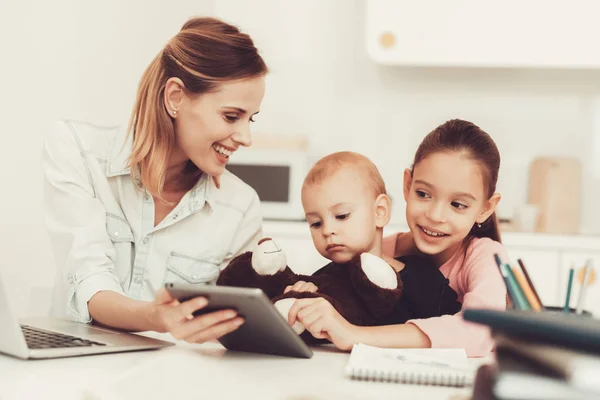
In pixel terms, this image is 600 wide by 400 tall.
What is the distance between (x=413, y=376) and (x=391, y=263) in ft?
1.31

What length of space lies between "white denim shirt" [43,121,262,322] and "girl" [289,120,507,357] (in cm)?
46

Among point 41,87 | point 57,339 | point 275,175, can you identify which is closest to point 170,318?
point 57,339

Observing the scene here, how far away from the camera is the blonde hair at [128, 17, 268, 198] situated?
1.51 meters

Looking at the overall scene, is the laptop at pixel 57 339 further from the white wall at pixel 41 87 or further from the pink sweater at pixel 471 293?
the white wall at pixel 41 87

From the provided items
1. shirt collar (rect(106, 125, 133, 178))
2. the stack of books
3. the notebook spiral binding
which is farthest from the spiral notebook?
shirt collar (rect(106, 125, 133, 178))

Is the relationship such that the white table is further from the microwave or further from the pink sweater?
the microwave

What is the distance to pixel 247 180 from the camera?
A: 2.89m

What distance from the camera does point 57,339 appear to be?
3.41 ft

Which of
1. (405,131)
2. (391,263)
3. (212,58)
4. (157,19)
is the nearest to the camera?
(391,263)

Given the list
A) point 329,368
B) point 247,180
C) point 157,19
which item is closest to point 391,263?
point 329,368

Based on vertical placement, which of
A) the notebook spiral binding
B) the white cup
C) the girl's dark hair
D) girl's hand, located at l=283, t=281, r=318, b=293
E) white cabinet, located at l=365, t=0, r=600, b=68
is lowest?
the white cup

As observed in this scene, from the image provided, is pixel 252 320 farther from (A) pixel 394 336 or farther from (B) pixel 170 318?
(A) pixel 394 336

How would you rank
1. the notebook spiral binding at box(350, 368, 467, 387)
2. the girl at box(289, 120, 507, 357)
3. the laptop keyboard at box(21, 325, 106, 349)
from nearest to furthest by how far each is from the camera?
the notebook spiral binding at box(350, 368, 467, 387) < the laptop keyboard at box(21, 325, 106, 349) < the girl at box(289, 120, 507, 357)

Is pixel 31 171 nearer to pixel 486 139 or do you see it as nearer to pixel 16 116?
pixel 16 116
